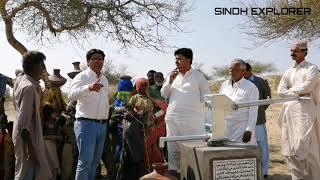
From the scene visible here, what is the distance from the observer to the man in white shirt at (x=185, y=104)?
5324 mm

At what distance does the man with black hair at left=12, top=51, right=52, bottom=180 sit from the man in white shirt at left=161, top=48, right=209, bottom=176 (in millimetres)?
1461

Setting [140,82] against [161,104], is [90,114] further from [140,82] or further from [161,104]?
[161,104]

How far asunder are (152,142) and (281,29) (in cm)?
646

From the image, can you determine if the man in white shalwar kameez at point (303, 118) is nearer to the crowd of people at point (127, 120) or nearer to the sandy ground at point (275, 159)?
the crowd of people at point (127, 120)

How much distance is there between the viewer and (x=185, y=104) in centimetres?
532

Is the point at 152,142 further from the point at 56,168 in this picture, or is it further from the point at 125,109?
the point at 56,168

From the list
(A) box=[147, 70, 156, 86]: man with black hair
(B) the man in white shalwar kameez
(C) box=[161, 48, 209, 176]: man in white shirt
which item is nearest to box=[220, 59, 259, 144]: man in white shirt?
(C) box=[161, 48, 209, 176]: man in white shirt

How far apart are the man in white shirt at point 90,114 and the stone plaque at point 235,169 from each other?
183 cm

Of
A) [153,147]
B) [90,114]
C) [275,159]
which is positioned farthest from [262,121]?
[90,114]

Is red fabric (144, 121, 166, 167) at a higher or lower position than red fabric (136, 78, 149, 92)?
lower

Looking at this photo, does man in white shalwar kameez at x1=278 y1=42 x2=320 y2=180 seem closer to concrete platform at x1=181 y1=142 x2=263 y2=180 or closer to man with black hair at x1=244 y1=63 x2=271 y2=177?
man with black hair at x1=244 y1=63 x2=271 y2=177

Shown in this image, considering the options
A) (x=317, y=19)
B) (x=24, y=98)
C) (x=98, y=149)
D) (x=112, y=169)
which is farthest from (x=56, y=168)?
(x=317, y=19)

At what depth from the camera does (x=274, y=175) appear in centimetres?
722

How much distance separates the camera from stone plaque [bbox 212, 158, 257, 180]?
12.5ft
